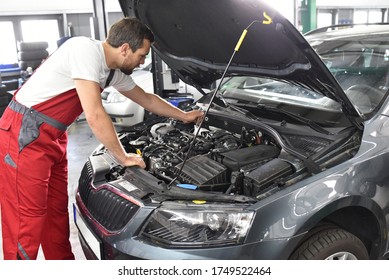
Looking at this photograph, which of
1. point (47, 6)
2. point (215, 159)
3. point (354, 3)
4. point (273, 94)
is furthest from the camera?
point (354, 3)

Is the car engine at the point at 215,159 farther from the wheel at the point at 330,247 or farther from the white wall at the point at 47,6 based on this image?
the white wall at the point at 47,6

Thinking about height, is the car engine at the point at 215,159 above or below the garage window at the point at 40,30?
below

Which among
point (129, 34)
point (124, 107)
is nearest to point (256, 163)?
point (129, 34)

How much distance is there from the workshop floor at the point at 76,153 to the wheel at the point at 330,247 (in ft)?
4.95

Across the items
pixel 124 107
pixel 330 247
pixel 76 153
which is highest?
pixel 330 247

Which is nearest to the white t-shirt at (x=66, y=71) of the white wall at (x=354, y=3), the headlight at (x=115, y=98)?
the headlight at (x=115, y=98)

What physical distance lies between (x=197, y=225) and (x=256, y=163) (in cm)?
51

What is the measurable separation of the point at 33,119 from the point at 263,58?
1.25 meters

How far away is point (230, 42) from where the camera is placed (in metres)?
2.11

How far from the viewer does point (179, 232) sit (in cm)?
151

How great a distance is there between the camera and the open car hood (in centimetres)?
163

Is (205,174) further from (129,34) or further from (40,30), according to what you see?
(40,30)

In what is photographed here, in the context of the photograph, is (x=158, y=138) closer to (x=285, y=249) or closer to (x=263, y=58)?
(x=263, y=58)

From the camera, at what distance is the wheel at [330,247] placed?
1.54 m
